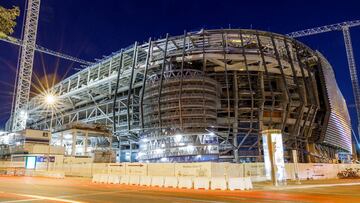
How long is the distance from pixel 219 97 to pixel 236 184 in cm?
4690

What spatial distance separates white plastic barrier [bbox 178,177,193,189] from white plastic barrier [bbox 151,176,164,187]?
6.34 ft

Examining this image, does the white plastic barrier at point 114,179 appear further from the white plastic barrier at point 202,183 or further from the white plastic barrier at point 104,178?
the white plastic barrier at point 202,183

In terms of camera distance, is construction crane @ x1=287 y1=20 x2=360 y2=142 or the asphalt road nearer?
the asphalt road

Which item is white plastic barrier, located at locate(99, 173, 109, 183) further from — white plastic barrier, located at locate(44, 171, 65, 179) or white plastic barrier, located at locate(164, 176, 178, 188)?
white plastic barrier, located at locate(44, 171, 65, 179)

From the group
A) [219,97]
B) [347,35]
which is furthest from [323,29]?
[219,97]

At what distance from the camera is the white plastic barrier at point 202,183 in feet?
72.2

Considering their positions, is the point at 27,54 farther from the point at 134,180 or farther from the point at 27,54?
the point at 134,180

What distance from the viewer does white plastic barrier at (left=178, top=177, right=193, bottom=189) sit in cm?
2281

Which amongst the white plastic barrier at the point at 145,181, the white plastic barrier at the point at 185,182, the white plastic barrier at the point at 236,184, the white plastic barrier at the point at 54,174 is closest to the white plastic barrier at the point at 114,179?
the white plastic barrier at the point at 145,181

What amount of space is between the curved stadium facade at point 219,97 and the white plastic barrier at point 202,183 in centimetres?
3851

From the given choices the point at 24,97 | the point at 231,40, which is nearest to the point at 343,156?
the point at 231,40

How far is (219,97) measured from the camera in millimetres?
67688

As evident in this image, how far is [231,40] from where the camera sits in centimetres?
7106

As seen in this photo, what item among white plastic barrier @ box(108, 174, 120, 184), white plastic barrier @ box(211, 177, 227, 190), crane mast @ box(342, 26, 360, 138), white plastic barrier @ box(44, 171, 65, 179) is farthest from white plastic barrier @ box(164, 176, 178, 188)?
crane mast @ box(342, 26, 360, 138)
